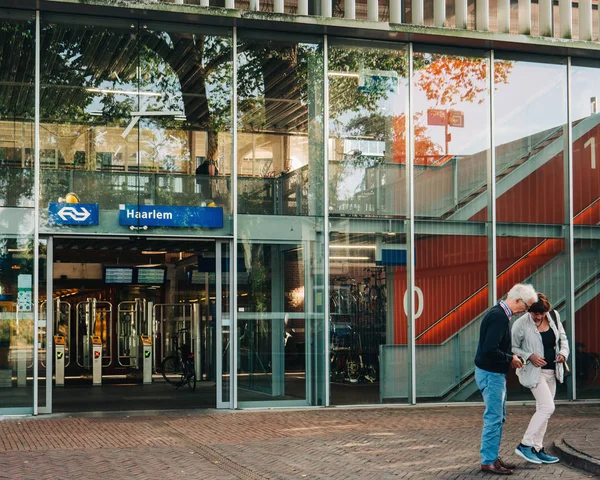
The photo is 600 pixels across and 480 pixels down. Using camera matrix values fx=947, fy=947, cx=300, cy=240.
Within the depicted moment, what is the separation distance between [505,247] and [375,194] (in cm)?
242

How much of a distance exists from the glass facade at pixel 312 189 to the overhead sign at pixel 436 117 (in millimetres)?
24

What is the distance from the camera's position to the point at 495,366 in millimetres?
8555

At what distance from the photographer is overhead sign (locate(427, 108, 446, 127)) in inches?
602

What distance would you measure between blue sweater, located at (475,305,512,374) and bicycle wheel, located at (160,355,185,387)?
38.9ft

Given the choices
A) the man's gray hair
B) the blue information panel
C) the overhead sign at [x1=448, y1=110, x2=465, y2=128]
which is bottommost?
the man's gray hair

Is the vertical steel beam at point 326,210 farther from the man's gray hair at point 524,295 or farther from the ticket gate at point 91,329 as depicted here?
the ticket gate at point 91,329

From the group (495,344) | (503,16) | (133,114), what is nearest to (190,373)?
(133,114)

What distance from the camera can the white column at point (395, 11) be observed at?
1492cm

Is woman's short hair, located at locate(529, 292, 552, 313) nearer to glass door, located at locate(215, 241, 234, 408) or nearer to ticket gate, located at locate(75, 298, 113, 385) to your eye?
glass door, located at locate(215, 241, 234, 408)

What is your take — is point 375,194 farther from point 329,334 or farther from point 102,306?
point 102,306

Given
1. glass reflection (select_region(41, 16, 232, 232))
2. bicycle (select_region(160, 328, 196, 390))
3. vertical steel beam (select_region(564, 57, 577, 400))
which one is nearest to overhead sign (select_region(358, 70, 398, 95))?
glass reflection (select_region(41, 16, 232, 232))

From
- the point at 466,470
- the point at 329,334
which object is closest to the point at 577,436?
the point at 466,470

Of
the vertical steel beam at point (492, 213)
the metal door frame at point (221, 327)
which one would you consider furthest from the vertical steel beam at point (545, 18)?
the metal door frame at point (221, 327)

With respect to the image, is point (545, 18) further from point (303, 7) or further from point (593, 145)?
point (303, 7)
